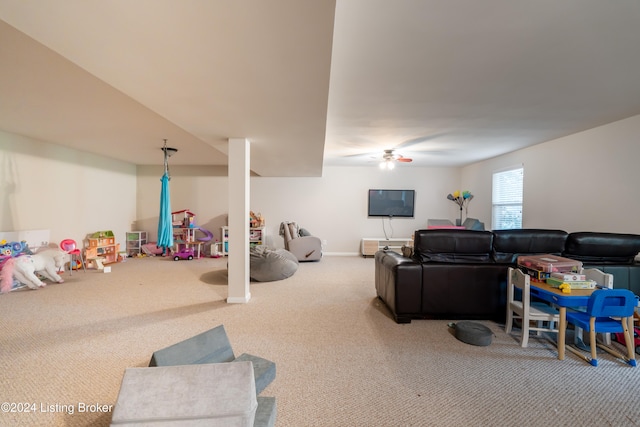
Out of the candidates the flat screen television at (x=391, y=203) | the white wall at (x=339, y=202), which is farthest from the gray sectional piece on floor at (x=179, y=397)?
the flat screen television at (x=391, y=203)

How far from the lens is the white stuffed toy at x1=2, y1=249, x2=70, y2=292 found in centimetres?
369

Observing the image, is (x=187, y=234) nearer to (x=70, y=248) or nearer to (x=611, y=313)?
(x=70, y=248)

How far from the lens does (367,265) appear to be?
5688 mm

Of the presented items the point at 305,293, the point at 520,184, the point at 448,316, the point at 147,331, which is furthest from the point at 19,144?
the point at 520,184

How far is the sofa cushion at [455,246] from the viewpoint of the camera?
2814 mm

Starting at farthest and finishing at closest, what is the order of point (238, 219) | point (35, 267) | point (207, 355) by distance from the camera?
1. point (35, 267)
2. point (238, 219)
3. point (207, 355)

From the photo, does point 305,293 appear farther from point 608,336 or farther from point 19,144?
point 19,144

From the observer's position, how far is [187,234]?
20.6 feet

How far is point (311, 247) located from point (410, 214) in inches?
111

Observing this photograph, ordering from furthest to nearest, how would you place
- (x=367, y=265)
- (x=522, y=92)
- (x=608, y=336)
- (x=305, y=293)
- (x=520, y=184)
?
(x=367, y=265)
(x=520, y=184)
(x=305, y=293)
(x=522, y=92)
(x=608, y=336)

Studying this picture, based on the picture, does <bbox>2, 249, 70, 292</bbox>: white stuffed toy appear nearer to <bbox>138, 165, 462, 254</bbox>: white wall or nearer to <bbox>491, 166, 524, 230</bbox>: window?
<bbox>138, 165, 462, 254</bbox>: white wall

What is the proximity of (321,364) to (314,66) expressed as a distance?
210 centimetres

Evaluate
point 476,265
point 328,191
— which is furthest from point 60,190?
point 476,265

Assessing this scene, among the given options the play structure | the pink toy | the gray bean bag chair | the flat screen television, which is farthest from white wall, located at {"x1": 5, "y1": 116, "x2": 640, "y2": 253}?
the gray bean bag chair
